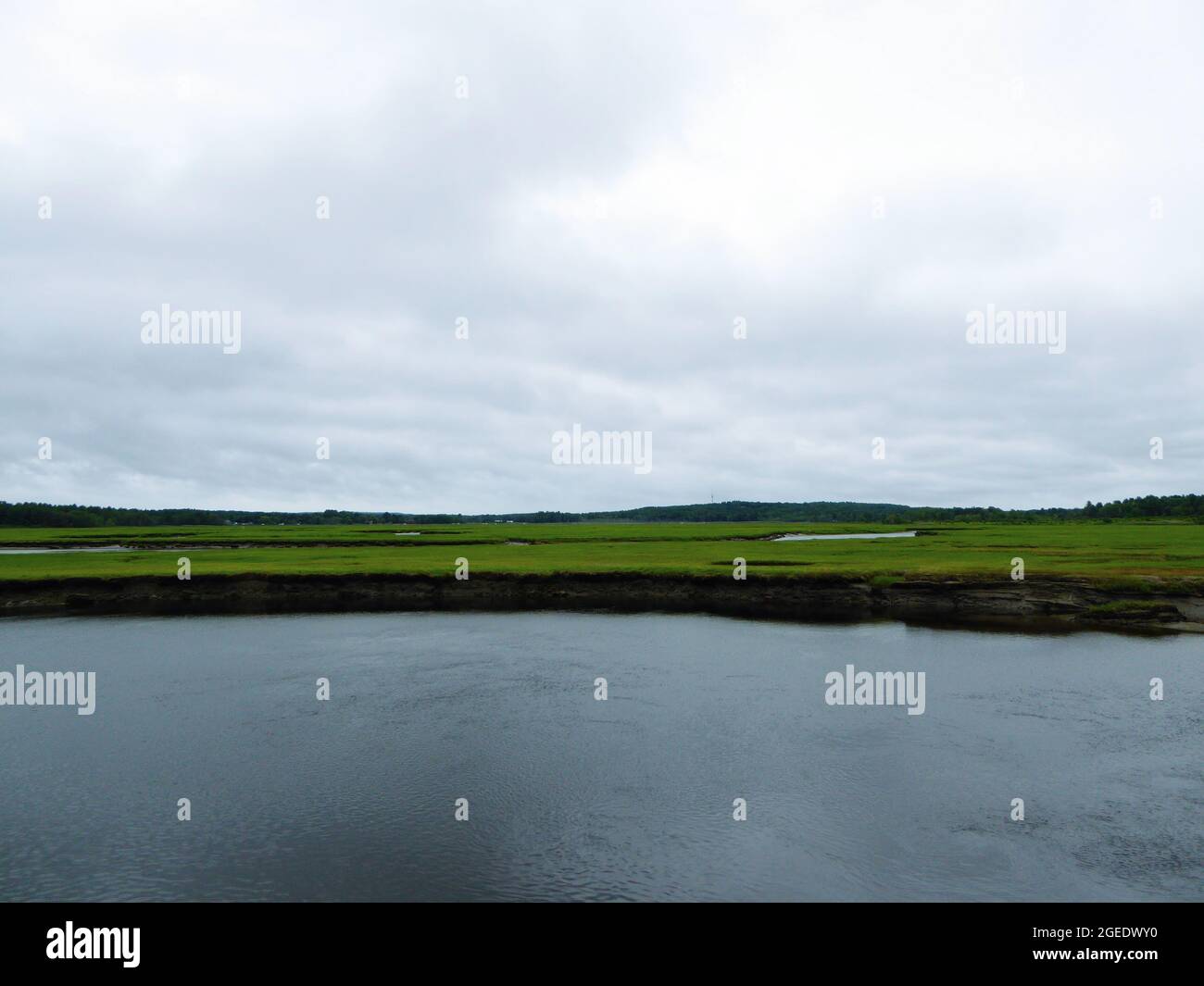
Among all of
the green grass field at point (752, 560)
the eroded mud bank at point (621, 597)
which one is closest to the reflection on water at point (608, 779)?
the eroded mud bank at point (621, 597)

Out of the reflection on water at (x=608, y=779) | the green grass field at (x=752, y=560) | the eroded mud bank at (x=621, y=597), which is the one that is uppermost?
the green grass field at (x=752, y=560)

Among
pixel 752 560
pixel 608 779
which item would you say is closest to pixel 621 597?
pixel 752 560

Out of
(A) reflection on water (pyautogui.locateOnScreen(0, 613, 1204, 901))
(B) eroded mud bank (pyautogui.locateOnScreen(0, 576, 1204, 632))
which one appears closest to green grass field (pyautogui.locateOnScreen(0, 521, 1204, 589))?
(B) eroded mud bank (pyautogui.locateOnScreen(0, 576, 1204, 632))

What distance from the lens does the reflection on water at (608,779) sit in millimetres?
16625

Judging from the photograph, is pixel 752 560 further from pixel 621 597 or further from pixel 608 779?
pixel 608 779

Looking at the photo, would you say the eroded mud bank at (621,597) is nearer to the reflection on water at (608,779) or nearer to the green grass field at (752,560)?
the green grass field at (752,560)

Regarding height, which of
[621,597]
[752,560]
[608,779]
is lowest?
[608,779]

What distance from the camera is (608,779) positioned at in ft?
73.9

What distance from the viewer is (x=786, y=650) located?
136 ft

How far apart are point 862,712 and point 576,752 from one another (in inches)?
486

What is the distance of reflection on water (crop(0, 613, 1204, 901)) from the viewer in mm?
16625
